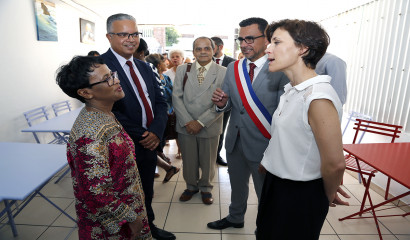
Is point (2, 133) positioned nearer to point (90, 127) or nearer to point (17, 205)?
point (17, 205)

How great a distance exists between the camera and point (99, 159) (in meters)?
0.99

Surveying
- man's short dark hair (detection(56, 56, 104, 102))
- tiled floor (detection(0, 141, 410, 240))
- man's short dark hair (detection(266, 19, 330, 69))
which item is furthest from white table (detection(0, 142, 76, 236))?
man's short dark hair (detection(266, 19, 330, 69))

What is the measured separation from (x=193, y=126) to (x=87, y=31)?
459cm

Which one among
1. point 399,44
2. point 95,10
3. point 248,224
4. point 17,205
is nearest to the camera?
point 248,224

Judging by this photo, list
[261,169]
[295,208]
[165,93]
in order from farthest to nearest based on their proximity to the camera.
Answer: [165,93], [261,169], [295,208]

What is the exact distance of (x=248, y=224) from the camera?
2238 millimetres

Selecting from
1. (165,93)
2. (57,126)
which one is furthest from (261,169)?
(57,126)

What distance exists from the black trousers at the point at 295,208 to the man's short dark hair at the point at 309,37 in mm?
582

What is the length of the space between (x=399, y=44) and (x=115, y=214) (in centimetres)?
357

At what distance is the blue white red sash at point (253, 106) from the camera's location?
1675 mm

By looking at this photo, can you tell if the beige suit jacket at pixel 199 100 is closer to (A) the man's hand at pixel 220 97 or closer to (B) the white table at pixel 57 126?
(A) the man's hand at pixel 220 97

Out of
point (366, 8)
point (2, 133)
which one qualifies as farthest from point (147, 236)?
point (366, 8)

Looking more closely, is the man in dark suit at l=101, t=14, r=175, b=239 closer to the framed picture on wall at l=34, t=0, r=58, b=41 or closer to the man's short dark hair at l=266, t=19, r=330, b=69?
the man's short dark hair at l=266, t=19, r=330, b=69

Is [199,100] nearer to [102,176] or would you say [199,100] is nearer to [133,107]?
[133,107]
